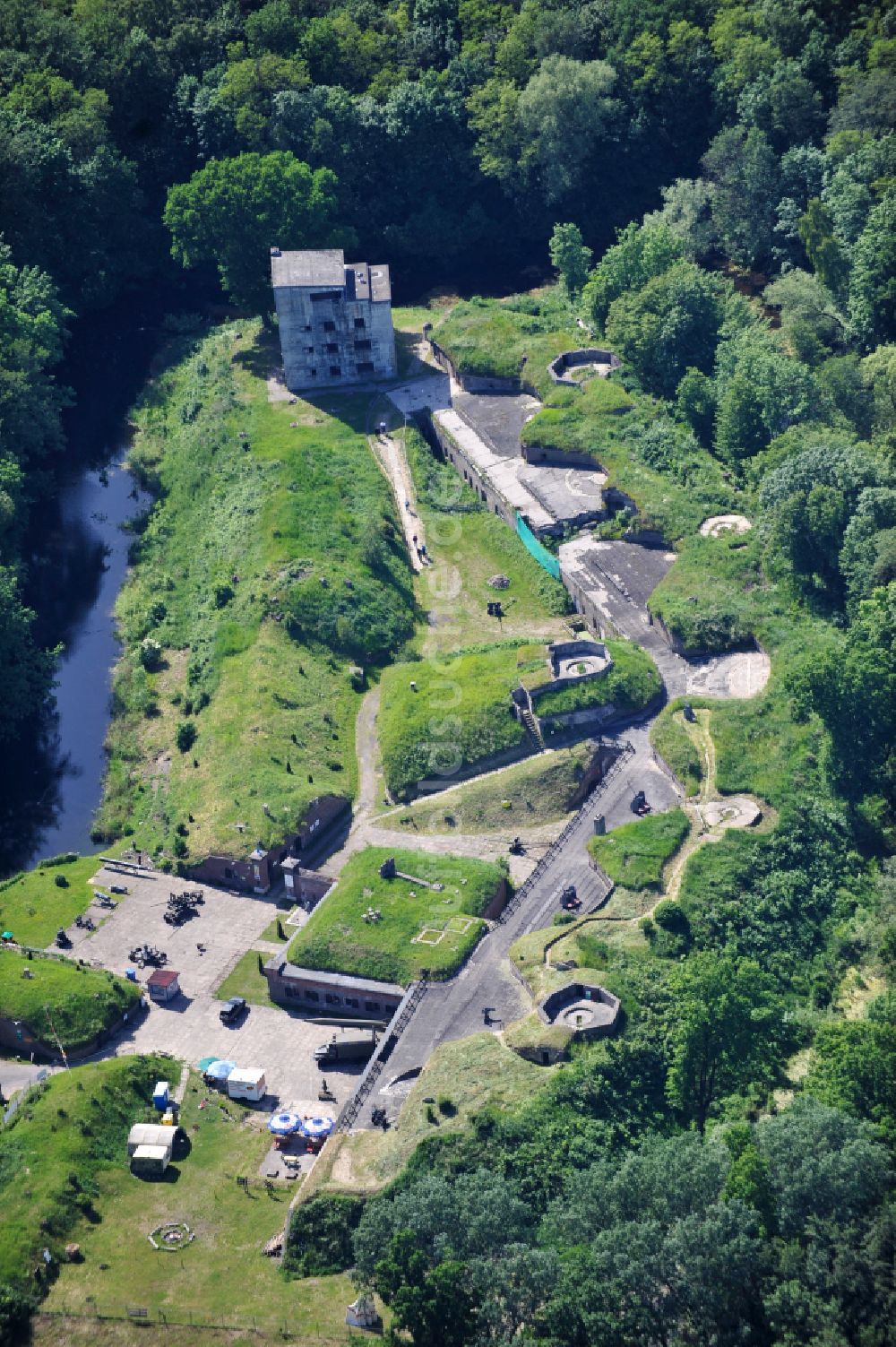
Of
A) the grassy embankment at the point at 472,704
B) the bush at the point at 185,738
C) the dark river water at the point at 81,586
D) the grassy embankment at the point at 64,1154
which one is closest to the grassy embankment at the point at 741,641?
the grassy embankment at the point at 472,704

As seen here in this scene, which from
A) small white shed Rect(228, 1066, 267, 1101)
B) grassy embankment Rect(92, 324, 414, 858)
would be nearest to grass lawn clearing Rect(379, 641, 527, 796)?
grassy embankment Rect(92, 324, 414, 858)

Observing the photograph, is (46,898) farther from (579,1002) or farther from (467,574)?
(467,574)

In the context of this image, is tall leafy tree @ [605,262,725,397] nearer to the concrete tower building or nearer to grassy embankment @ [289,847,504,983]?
the concrete tower building

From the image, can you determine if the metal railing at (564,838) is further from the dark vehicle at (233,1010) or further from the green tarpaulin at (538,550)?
the green tarpaulin at (538,550)

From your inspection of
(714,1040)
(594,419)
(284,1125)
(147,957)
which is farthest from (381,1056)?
(594,419)

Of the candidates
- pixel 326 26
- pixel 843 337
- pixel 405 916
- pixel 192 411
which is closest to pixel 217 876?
pixel 405 916
